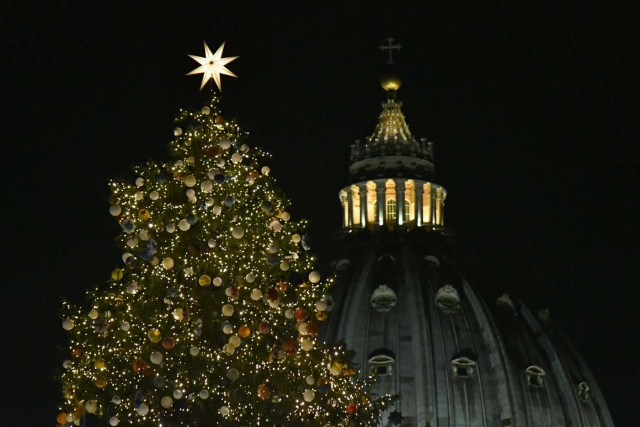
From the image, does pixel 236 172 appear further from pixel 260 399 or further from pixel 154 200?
pixel 260 399

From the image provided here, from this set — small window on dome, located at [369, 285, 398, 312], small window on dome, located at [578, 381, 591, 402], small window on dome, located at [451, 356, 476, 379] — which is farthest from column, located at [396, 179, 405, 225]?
small window on dome, located at [578, 381, 591, 402]

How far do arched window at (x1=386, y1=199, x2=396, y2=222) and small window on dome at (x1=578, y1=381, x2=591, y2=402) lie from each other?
1669 cm

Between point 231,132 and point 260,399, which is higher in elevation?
point 231,132

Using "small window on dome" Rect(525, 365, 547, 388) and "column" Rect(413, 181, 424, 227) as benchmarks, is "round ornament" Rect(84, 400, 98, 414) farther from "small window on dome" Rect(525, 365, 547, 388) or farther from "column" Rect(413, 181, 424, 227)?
"column" Rect(413, 181, 424, 227)

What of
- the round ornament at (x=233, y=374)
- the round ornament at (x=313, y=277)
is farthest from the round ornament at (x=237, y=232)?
the round ornament at (x=233, y=374)

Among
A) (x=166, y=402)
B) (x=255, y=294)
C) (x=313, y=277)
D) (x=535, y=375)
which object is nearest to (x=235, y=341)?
(x=255, y=294)

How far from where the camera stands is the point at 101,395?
2962 centimetres

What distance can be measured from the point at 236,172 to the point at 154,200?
5.83 ft

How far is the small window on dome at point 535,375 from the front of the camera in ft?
306

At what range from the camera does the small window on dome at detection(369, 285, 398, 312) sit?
308 feet

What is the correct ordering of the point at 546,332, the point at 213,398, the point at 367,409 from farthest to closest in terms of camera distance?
the point at 546,332, the point at 367,409, the point at 213,398

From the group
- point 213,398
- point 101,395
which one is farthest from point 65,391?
point 213,398

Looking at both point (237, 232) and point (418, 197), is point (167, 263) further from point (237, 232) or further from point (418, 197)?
point (418, 197)

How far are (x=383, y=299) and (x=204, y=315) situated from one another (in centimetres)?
6443
